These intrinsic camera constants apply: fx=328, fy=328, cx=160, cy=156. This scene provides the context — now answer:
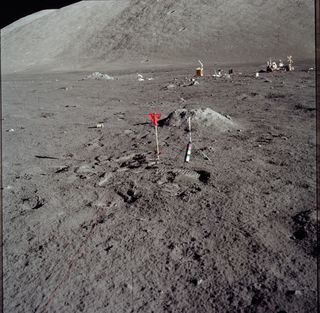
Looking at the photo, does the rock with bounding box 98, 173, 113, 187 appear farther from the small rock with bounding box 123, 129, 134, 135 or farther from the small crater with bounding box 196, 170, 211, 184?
the small rock with bounding box 123, 129, 134, 135

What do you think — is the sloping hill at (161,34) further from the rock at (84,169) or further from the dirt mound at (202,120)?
the rock at (84,169)

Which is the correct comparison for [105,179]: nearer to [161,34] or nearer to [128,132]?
[128,132]

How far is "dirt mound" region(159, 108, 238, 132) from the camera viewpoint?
6.66m

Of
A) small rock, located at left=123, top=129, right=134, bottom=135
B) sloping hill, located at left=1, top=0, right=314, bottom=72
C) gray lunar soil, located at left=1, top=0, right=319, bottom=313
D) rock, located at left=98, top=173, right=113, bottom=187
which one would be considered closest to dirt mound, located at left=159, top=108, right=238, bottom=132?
gray lunar soil, located at left=1, top=0, right=319, bottom=313

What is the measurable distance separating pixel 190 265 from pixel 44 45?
42.1 meters

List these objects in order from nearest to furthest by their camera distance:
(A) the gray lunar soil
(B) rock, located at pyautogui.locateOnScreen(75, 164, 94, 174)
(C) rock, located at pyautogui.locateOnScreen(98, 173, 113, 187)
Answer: (A) the gray lunar soil, (C) rock, located at pyautogui.locateOnScreen(98, 173, 113, 187), (B) rock, located at pyautogui.locateOnScreen(75, 164, 94, 174)

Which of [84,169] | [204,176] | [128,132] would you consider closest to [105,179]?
[84,169]

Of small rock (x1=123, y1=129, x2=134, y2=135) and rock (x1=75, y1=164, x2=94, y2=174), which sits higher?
rock (x1=75, y1=164, x2=94, y2=174)

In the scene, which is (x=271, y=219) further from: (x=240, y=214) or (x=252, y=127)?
(x=252, y=127)

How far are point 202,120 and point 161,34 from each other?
92.3ft

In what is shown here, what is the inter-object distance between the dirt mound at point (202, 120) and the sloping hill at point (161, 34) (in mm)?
19734

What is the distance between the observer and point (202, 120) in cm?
Result: 677

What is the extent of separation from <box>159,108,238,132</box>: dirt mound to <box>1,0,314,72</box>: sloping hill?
64.7 feet

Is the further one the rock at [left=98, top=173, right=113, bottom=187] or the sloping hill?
the sloping hill
